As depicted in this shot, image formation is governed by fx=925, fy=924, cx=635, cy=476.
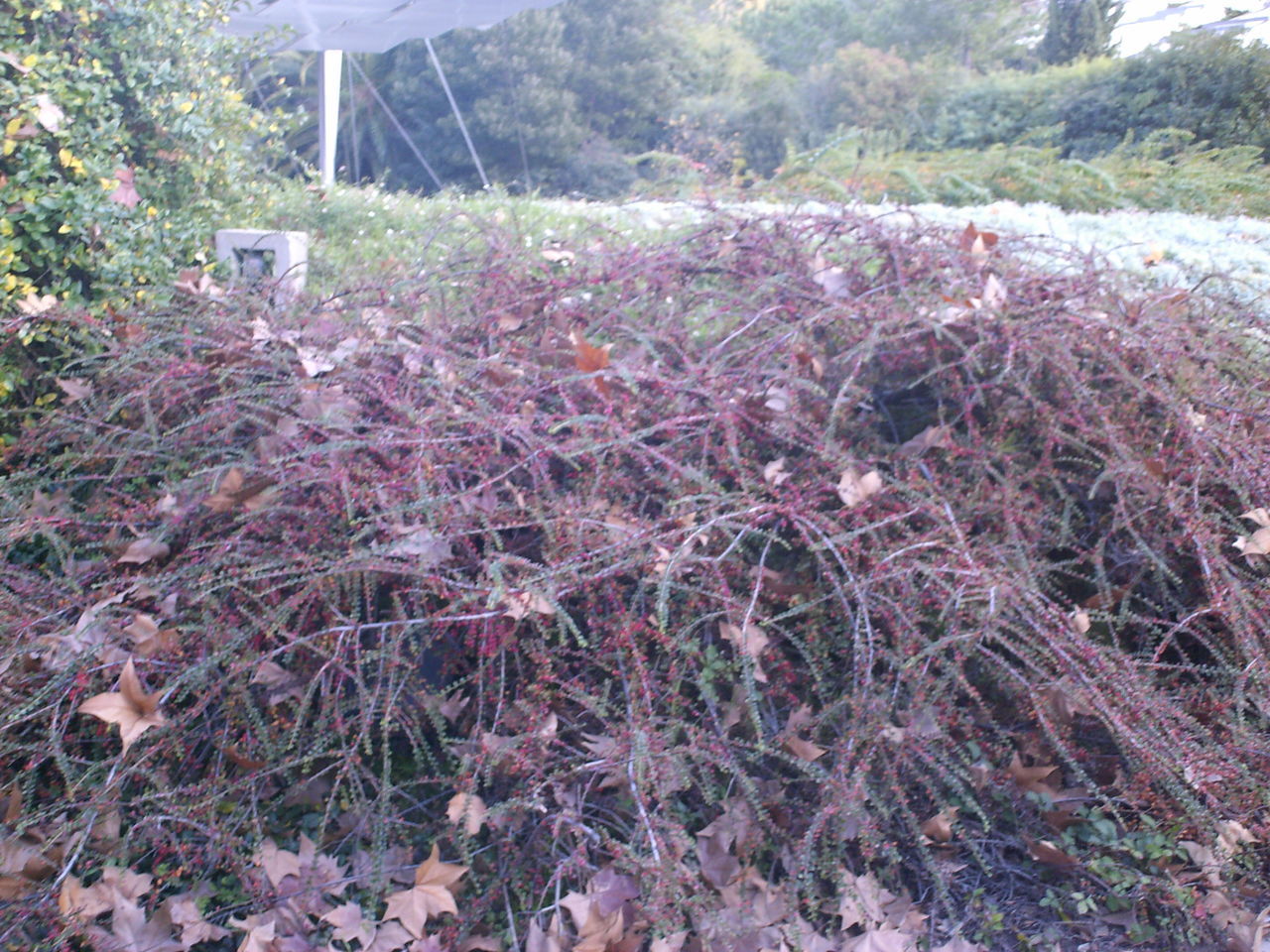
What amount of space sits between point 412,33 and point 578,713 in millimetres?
7228

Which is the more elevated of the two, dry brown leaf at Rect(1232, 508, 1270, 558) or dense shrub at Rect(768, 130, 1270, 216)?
dry brown leaf at Rect(1232, 508, 1270, 558)

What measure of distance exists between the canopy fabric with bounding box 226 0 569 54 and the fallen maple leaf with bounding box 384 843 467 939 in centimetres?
617

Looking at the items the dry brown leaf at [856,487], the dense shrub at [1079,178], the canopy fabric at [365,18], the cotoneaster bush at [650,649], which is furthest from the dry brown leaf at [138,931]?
the canopy fabric at [365,18]

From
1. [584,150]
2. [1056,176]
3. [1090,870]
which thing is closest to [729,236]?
[1090,870]

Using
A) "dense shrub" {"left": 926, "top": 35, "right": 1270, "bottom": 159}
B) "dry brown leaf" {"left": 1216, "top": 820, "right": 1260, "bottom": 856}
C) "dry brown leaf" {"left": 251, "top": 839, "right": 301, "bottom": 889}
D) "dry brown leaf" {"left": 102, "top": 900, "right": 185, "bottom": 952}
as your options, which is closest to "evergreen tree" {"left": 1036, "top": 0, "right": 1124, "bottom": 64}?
"dense shrub" {"left": 926, "top": 35, "right": 1270, "bottom": 159}

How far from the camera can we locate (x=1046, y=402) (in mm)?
2928

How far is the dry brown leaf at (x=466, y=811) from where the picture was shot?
2088mm

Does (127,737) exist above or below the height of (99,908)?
above

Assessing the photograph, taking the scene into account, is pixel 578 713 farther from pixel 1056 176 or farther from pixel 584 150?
pixel 584 150

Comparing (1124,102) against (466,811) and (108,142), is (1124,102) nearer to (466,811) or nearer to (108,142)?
(108,142)

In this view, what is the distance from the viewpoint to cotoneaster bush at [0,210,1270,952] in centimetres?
212

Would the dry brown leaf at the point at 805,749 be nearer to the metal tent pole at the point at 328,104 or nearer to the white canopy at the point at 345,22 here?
the white canopy at the point at 345,22

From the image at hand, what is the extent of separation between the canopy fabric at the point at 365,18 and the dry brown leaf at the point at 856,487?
18.9ft

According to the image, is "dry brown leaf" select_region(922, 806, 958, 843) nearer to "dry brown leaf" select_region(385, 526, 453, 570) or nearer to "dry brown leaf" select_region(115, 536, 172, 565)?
"dry brown leaf" select_region(385, 526, 453, 570)
